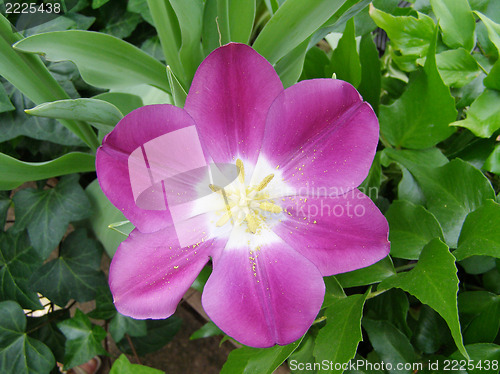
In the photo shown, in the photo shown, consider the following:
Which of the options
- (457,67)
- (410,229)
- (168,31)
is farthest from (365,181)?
(168,31)

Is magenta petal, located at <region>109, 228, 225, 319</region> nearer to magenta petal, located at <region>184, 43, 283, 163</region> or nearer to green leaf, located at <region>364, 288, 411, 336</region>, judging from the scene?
magenta petal, located at <region>184, 43, 283, 163</region>

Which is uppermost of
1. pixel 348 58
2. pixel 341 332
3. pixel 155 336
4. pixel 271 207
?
pixel 348 58

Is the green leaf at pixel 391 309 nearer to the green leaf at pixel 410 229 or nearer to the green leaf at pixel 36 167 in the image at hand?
the green leaf at pixel 410 229

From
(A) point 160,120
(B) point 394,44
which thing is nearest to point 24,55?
(A) point 160,120

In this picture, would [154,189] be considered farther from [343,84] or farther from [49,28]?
[49,28]

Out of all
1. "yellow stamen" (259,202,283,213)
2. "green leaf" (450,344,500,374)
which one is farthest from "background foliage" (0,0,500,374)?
"yellow stamen" (259,202,283,213)

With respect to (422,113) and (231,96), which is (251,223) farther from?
(422,113)
